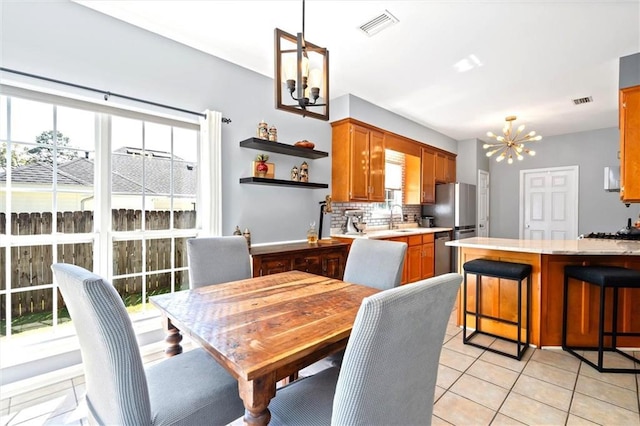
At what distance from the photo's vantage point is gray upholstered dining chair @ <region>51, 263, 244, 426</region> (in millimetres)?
946

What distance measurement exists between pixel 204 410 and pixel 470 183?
655 centimetres

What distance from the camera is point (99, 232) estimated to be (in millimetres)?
2432

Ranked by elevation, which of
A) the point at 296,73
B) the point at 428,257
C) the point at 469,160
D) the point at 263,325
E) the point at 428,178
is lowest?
the point at 428,257

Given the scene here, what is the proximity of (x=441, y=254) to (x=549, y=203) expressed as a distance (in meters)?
2.95

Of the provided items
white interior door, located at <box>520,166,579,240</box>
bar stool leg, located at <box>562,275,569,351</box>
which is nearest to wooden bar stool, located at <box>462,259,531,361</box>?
bar stool leg, located at <box>562,275,569,351</box>

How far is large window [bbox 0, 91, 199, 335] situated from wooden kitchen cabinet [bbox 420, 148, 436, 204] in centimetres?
408

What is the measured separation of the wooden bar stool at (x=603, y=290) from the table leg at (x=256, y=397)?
265cm

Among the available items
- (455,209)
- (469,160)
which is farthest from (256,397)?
(469,160)

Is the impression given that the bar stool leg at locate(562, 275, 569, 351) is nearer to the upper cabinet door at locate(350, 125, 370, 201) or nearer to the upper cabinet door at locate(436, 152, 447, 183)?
the upper cabinet door at locate(350, 125, 370, 201)

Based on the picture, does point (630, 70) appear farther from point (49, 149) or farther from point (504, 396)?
point (49, 149)

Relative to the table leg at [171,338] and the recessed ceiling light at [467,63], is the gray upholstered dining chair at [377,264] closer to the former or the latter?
the table leg at [171,338]

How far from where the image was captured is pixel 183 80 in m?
2.84

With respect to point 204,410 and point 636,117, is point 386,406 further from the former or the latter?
point 636,117

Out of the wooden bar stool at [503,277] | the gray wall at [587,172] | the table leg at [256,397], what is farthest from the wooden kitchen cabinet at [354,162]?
the gray wall at [587,172]
